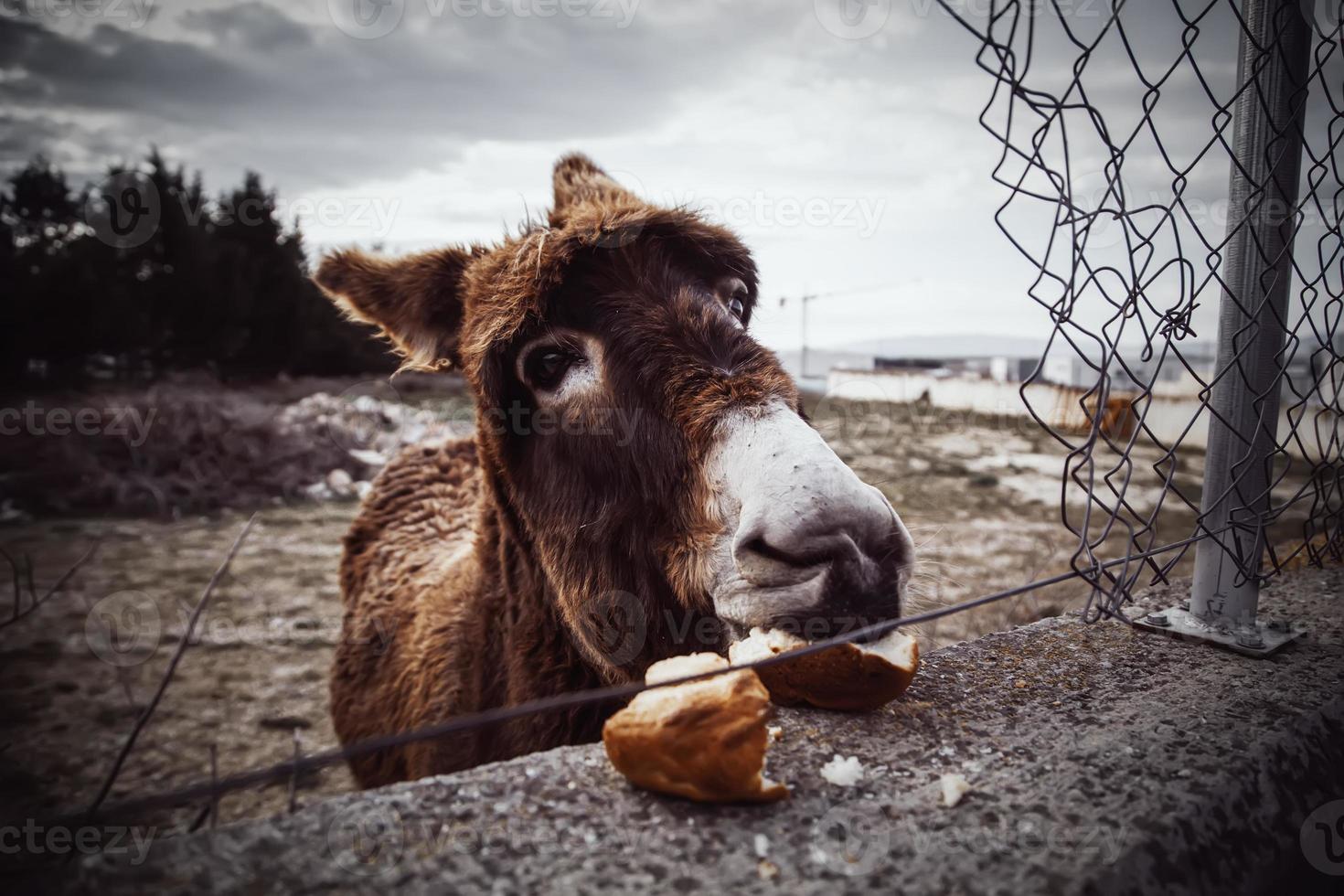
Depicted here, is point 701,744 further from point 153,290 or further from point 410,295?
point 153,290

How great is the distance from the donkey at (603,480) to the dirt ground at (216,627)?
23.7 inches

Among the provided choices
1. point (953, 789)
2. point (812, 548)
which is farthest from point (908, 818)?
point (812, 548)

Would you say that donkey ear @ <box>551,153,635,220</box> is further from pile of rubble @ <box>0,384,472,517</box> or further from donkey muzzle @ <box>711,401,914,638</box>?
pile of rubble @ <box>0,384,472,517</box>

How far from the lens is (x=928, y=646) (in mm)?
4590

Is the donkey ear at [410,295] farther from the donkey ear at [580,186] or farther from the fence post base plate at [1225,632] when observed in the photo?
the fence post base plate at [1225,632]

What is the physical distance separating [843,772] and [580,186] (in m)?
2.80

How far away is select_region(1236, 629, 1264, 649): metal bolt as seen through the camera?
1.81 metres

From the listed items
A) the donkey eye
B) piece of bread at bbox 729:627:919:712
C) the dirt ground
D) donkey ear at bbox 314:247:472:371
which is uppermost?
donkey ear at bbox 314:247:472:371

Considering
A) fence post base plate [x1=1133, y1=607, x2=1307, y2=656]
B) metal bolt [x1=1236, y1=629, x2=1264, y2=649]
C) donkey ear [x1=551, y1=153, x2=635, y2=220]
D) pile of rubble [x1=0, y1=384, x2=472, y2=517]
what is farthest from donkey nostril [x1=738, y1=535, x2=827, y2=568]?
pile of rubble [x1=0, y1=384, x2=472, y2=517]

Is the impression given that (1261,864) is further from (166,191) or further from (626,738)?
(166,191)

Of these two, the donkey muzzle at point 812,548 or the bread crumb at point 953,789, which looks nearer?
the bread crumb at point 953,789

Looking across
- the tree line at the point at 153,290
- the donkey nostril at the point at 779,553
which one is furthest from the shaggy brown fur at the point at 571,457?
the tree line at the point at 153,290

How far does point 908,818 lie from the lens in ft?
3.63

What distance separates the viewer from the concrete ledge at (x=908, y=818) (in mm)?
973
